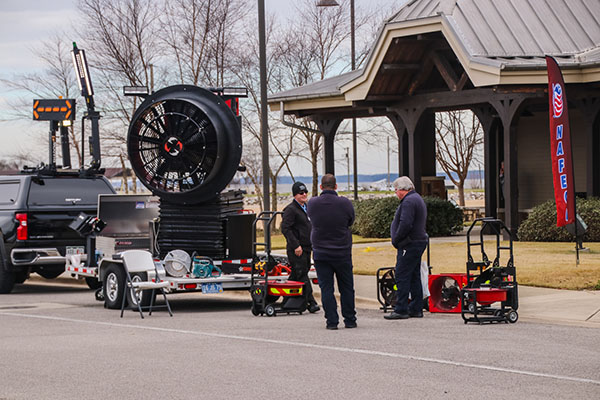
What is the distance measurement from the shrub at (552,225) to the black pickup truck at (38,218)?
10514 mm

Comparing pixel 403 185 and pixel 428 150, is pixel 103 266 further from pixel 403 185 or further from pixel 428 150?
pixel 428 150

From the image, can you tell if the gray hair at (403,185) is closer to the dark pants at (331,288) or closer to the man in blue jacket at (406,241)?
the man in blue jacket at (406,241)

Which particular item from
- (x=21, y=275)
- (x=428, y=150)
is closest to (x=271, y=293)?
(x=21, y=275)

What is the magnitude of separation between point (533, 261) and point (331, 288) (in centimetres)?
774

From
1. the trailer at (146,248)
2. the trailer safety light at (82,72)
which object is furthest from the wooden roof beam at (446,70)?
the trailer at (146,248)

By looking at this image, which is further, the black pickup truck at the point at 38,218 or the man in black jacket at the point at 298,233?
the black pickup truck at the point at 38,218

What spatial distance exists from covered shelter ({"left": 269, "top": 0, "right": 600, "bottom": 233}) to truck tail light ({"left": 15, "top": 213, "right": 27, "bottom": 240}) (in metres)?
10.5

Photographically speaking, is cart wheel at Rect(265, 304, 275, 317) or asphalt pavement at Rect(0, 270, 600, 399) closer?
asphalt pavement at Rect(0, 270, 600, 399)

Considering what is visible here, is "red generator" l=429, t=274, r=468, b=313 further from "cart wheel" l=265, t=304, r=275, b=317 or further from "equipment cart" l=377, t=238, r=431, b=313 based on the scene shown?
"cart wheel" l=265, t=304, r=275, b=317

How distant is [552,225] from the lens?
22.7 metres

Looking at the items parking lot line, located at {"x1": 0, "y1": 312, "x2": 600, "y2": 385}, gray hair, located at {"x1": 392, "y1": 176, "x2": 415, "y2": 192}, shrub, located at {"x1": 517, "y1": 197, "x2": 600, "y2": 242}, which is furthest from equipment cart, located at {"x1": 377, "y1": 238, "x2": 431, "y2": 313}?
shrub, located at {"x1": 517, "y1": 197, "x2": 600, "y2": 242}

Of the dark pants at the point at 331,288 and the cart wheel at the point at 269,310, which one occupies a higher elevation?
the dark pants at the point at 331,288

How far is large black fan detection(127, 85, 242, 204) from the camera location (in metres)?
14.5

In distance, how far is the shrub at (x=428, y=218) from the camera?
85.9 feet
